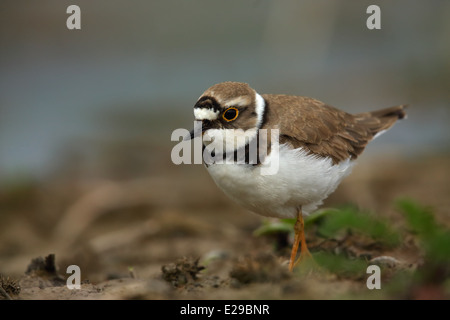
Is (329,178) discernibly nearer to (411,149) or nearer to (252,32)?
(411,149)

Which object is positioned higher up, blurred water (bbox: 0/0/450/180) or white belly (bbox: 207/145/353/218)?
blurred water (bbox: 0/0/450/180)

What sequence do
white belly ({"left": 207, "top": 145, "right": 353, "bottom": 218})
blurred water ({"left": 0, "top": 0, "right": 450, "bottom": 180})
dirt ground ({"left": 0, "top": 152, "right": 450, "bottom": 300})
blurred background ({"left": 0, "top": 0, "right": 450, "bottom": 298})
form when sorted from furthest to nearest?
blurred water ({"left": 0, "top": 0, "right": 450, "bottom": 180}), blurred background ({"left": 0, "top": 0, "right": 450, "bottom": 298}), white belly ({"left": 207, "top": 145, "right": 353, "bottom": 218}), dirt ground ({"left": 0, "top": 152, "right": 450, "bottom": 300})

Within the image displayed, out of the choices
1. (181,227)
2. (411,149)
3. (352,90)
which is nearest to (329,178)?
(181,227)

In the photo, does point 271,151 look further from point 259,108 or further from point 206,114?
point 206,114

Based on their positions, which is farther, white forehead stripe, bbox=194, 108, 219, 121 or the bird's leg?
the bird's leg

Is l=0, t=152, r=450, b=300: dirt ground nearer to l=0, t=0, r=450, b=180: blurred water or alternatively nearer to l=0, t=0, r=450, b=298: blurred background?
l=0, t=0, r=450, b=298: blurred background

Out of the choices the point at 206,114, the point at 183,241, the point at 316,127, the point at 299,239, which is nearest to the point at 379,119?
the point at 316,127

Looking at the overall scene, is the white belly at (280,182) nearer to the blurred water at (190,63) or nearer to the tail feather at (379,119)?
the tail feather at (379,119)

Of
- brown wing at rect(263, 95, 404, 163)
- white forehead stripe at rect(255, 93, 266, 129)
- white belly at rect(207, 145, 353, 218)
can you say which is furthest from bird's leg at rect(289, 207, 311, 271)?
white forehead stripe at rect(255, 93, 266, 129)

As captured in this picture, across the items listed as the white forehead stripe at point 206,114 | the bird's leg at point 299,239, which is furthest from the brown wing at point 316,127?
the bird's leg at point 299,239
